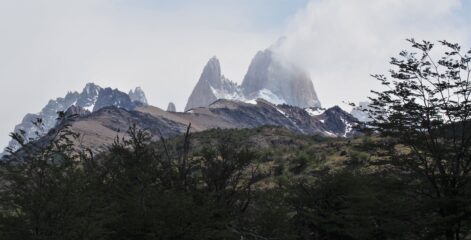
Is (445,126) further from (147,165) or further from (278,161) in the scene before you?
(278,161)

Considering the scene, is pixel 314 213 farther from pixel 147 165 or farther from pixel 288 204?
pixel 147 165

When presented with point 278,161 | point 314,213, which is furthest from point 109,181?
point 278,161

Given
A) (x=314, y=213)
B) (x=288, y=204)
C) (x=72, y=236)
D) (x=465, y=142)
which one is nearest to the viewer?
(x=72, y=236)

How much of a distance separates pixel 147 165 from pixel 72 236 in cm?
859

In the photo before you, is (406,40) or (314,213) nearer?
(406,40)

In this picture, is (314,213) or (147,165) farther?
(314,213)

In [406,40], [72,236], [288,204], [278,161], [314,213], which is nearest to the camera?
[72,236]

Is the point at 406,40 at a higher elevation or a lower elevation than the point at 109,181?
higher

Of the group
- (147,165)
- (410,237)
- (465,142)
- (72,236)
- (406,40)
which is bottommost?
(72,236)

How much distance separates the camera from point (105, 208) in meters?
18.3

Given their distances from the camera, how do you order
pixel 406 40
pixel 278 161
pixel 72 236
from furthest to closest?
pixel 278 161
pixel 406 40
pixel 72 236

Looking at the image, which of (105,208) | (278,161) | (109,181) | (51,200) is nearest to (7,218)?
(51,200)

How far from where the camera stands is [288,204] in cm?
3284

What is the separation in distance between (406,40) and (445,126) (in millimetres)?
4027
